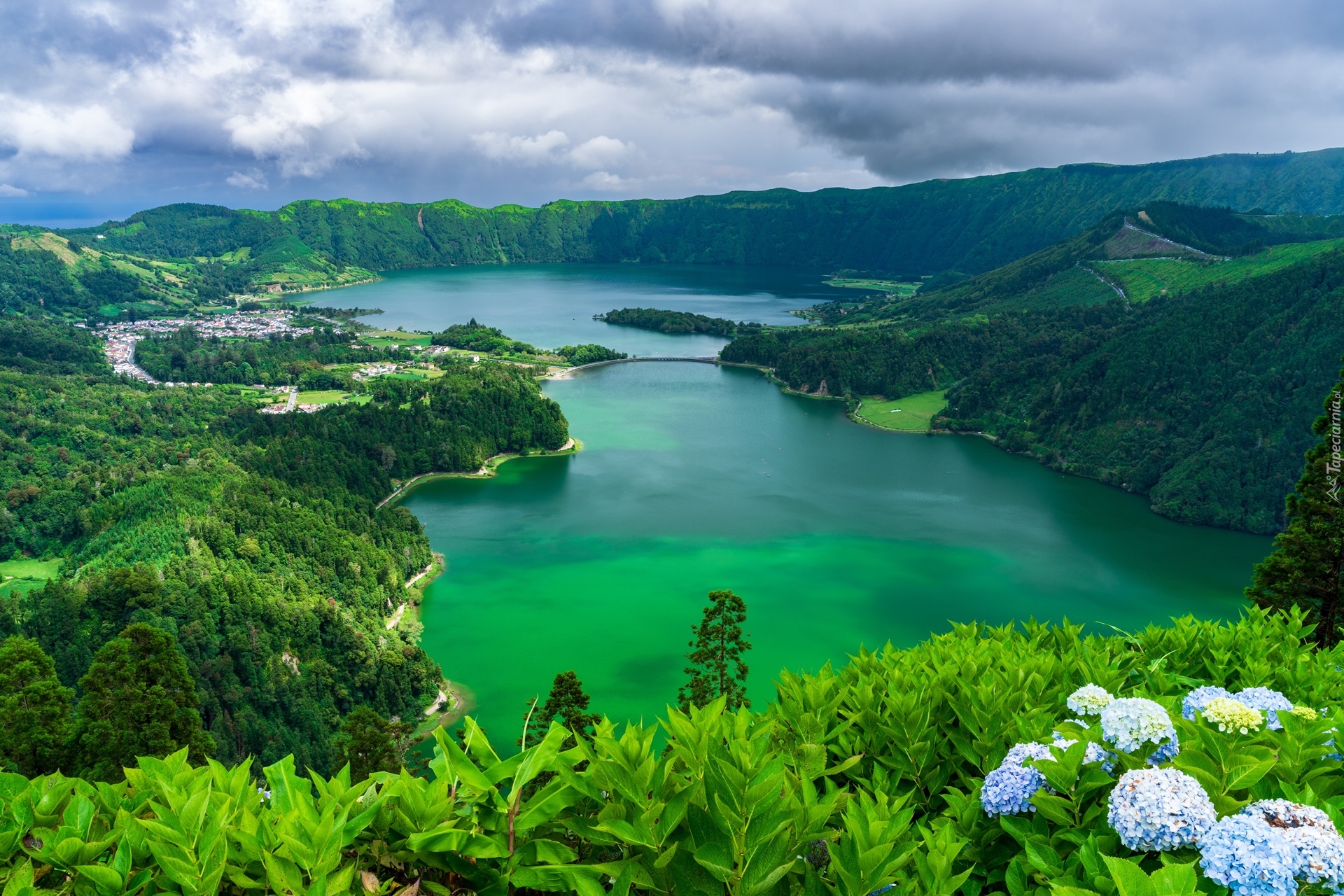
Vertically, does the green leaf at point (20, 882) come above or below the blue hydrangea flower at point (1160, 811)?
below

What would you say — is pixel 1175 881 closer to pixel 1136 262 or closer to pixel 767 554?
pixel 767 554

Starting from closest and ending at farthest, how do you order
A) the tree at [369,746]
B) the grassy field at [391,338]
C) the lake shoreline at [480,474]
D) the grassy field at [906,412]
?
the tree at [369,746], the lake shoreline at [480,474], the grassy field at [906,412], the grassy field at [391,338]

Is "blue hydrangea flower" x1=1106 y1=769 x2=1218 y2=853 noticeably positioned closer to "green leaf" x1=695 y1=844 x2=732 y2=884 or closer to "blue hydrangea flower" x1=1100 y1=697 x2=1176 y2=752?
"blue hydrangea flower" x1=1100 y1=697 x2=1176 y2=752

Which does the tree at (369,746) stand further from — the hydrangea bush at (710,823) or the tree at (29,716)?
the hydrangea bush at (710,823)

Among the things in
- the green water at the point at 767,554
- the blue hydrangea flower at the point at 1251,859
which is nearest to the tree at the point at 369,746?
the green water at the point at 767,554

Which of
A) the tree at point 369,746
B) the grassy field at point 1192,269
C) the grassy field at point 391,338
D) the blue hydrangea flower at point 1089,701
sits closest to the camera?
the blue hydrangea flower at point 1089,701

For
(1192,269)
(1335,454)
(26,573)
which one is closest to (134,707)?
(1335,454)
